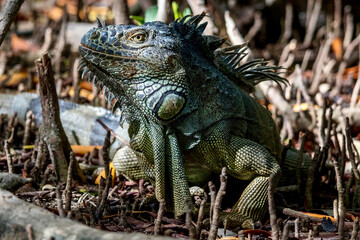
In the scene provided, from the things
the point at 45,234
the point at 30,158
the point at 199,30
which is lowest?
the point at 45,234

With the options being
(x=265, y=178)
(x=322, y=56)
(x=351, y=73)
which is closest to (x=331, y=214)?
(x=265, y=178)

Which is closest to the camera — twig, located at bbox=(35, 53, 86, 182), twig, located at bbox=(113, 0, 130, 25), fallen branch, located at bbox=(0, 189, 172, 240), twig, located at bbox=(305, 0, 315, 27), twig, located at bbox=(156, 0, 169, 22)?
fallen branch, located at bbox=(0, 189, 172, 240)

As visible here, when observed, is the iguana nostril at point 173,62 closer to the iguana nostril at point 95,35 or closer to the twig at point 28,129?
the iguana nostril at point 95,35

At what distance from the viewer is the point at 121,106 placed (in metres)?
3.82

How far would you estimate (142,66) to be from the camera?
11.7 ft

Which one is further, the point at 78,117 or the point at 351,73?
the point at 351,73

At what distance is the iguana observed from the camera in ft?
11.7

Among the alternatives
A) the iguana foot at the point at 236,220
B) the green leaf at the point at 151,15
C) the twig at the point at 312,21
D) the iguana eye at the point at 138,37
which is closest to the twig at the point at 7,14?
the iguana eye at the point at 138,37

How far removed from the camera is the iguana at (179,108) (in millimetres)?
3580

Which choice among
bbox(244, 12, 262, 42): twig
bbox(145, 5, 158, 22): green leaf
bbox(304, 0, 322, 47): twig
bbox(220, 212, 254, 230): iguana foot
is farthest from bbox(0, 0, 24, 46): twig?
bbox(304, 0, 322, 47): twig

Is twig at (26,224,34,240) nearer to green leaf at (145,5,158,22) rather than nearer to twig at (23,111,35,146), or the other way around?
twig at (23,111,35,146)

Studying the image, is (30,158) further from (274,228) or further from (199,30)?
(274,228)

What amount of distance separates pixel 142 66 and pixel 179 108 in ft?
1.28

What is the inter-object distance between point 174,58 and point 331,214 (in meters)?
1.84
